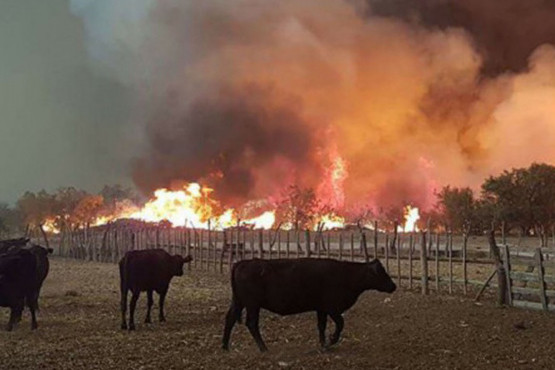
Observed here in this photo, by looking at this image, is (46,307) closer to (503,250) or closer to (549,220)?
(503,250)

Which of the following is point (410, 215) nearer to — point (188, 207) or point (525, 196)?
point (525, 196)

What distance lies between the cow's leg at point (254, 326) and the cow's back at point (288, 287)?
0.12 metres

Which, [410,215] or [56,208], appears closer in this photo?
[410,215]

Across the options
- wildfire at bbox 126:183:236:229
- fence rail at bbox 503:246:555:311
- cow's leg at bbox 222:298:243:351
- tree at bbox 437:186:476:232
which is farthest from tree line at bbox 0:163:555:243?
cow's leg at bbox 222:298:243:351

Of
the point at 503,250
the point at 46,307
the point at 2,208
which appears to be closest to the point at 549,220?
the point at 503,250

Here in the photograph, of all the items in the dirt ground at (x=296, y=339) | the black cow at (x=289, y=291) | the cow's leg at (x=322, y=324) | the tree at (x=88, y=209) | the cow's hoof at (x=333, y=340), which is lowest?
the dirt ground at (x=296, y=339)

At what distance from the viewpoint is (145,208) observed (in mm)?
64812

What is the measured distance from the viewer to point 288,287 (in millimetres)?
10562

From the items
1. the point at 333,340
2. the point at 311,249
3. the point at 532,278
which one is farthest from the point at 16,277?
the point at 311,249

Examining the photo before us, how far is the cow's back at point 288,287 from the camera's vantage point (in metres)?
10.5

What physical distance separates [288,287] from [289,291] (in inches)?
2.7

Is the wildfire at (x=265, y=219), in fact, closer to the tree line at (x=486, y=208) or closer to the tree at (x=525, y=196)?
the tree line at (x=486, y=208)

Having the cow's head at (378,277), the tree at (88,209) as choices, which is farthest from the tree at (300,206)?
the cow's head at (378,277)

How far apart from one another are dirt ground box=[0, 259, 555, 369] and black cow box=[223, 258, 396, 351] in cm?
55
